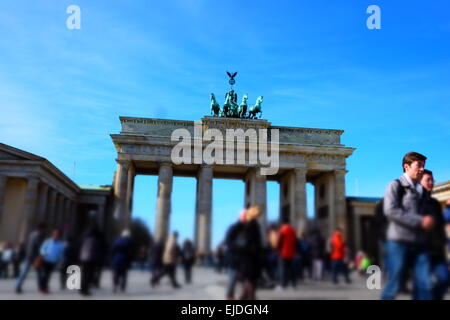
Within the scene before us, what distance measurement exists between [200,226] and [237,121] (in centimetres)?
2731

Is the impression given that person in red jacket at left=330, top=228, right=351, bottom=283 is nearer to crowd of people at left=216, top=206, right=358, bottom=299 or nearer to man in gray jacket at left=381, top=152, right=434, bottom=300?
crowd of people at left=216, top=206, right=358, bottom=299

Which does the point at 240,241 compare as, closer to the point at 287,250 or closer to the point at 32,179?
the point at 287,250

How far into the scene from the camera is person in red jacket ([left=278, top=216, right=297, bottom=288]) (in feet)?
14.0

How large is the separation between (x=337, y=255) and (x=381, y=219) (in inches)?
28.3

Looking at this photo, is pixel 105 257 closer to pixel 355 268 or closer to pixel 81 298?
pixel 81 298

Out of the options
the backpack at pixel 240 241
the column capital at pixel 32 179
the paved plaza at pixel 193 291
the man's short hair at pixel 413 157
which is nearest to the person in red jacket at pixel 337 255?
the paved plaza at pixel 193 291

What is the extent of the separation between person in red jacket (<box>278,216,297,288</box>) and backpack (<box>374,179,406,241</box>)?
3.35ft

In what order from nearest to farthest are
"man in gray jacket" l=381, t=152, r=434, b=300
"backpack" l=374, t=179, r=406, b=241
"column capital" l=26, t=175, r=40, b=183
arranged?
1. "man in gray jacket" l=381, t=152, r=434, b=300
2. "backpack" l=374, t=179, r=406, b=241
3. "column capital" l=26, t=175, r=40, b=183

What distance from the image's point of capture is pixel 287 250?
427cm

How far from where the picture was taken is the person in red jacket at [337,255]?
14.4 ft

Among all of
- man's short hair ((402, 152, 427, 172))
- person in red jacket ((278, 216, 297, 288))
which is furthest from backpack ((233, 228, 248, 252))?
man's short hair ((402, 152, 427, 172))

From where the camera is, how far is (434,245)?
14.6ft

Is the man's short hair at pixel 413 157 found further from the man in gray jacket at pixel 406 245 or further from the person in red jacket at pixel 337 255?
the person in red jacket at pixel 337 255
